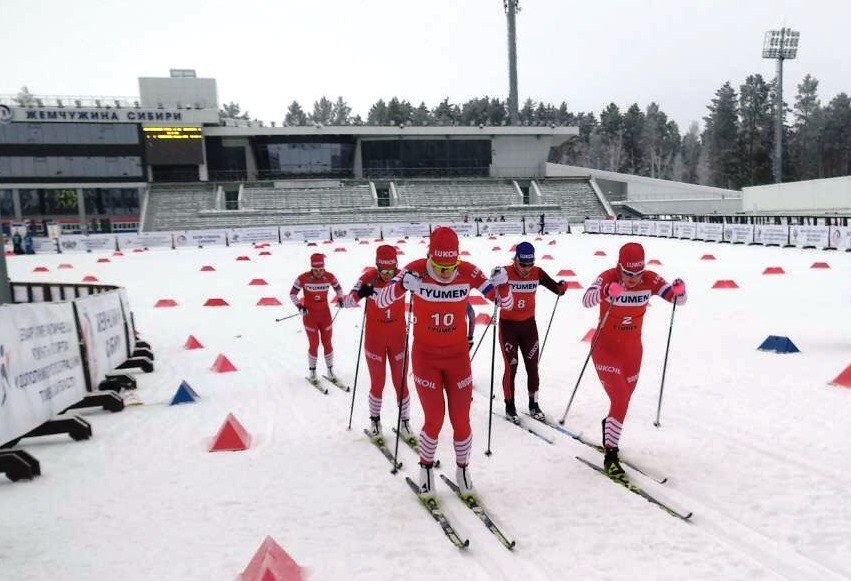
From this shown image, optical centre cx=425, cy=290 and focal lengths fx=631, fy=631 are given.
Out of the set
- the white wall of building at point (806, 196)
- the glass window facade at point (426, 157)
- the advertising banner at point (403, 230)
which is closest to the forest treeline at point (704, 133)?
the glass window facade at point (426, 157)

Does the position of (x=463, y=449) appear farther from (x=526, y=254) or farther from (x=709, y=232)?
(x=709, y=232)

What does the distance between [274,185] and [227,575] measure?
63.4 meters

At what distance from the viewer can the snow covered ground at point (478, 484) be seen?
180 inches

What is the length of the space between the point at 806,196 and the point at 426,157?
37850mm

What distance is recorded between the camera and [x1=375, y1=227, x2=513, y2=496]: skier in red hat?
5438 mm

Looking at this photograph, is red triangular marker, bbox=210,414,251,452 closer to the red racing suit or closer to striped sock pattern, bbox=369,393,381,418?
striped sock pattern, bbox=369,393,381,418

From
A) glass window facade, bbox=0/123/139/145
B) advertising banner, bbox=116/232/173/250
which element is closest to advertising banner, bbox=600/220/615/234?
advertising banner, bbox=116/232/173/250

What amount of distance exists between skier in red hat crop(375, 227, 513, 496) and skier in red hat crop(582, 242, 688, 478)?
143cm

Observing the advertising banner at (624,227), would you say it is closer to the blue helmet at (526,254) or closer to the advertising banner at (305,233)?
the advertising banner at (305,233)

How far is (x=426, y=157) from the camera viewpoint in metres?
70.6

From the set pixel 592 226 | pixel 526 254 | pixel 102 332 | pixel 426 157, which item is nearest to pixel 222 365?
pixel 102 332

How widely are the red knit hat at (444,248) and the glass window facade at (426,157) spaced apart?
217 ft

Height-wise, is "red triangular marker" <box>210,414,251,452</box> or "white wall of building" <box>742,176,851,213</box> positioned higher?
"white wall of building" <box>742,176,851,213</box>

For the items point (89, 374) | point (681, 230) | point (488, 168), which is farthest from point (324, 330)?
point (488, 168)
